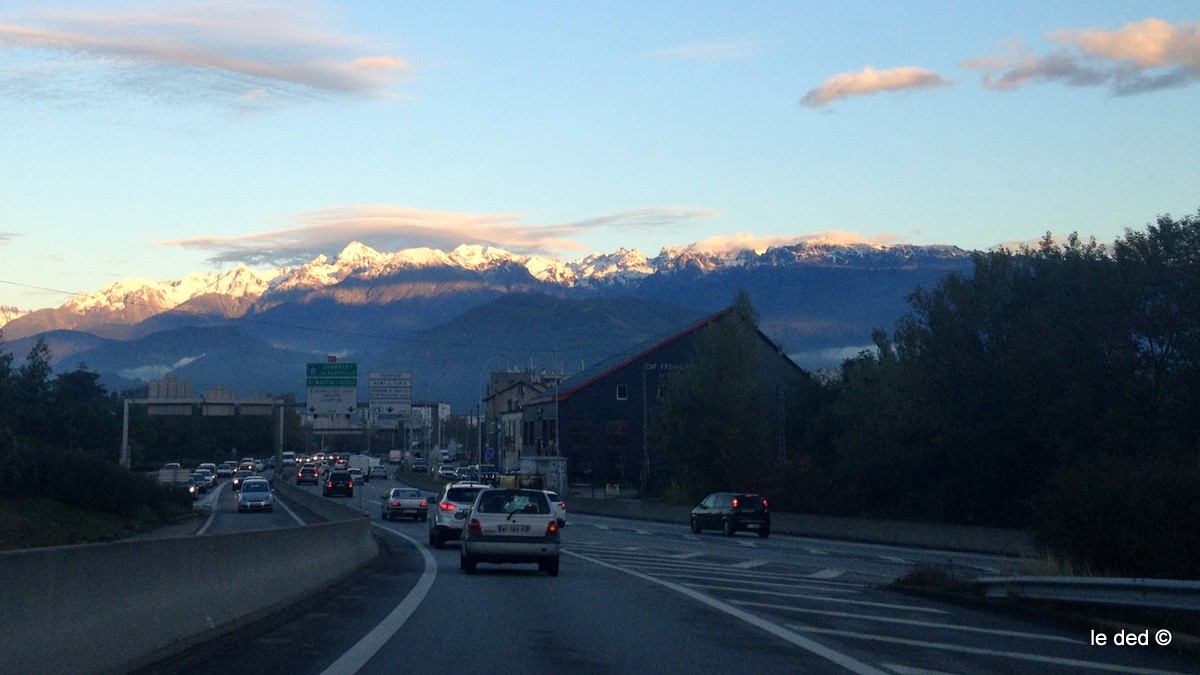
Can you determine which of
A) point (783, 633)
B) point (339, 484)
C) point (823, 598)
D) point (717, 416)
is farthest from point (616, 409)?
point (783, 633)

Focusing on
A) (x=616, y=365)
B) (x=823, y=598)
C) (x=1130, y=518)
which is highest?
(x=616, y=365)

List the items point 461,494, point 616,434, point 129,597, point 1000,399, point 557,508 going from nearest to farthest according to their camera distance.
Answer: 1. point 129,597
2. point 557,508
3. point 461,494
4. point 1000,399
5. point 616,434

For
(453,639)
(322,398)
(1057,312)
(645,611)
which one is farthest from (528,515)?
(322,398)

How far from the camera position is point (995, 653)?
1241 centimetres

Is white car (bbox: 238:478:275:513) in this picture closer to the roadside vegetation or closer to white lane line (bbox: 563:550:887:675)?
the roadside vegetation

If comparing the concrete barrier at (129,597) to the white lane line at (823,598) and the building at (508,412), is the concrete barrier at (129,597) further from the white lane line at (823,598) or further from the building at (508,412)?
the building at (508,412)

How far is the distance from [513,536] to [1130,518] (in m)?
10.3

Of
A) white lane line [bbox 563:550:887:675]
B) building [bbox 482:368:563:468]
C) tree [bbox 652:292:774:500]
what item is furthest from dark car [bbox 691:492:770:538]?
→ building [bbox 482:368:563:468]

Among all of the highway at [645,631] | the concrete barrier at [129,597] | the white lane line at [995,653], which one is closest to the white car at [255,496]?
the highway at [645,631]

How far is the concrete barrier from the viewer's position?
8.94 m

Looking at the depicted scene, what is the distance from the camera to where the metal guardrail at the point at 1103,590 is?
12.5 metres

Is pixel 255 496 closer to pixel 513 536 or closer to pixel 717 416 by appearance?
pixel 717 416

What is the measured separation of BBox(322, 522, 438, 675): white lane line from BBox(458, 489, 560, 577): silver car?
1269 millimetres

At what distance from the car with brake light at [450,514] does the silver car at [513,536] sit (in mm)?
8833
